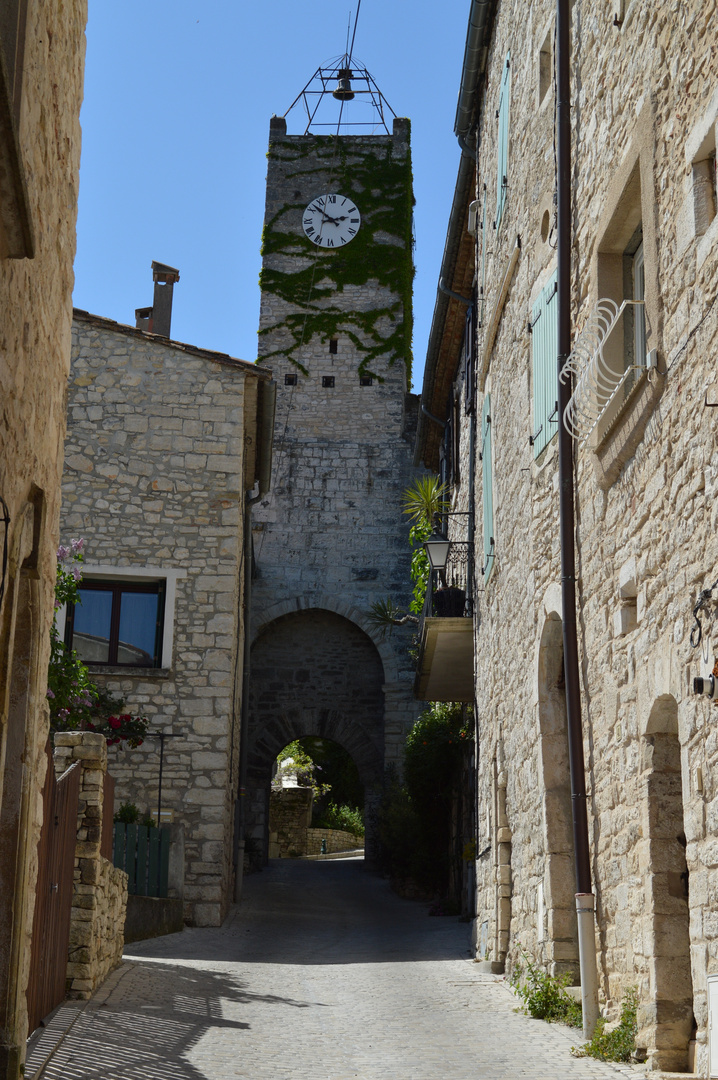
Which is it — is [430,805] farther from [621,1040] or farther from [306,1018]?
[621,1040]

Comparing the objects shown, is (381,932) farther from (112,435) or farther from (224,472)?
(112,435)

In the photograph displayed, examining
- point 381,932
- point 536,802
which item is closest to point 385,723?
point 381,932

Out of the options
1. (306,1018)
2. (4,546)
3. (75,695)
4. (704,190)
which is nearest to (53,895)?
(306,1018)

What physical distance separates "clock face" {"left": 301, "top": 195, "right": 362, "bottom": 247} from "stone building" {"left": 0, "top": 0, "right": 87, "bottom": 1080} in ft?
58.6

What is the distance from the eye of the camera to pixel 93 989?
6.71 metres

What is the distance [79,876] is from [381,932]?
598 centimetres

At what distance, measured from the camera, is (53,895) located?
19.9ft

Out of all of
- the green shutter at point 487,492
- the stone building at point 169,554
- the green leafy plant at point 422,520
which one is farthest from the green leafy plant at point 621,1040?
the stone building at point 169,554

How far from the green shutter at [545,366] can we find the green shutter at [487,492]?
2.38 metres

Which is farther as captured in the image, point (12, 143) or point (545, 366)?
point (545, 366)

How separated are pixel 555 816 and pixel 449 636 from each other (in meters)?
4.98

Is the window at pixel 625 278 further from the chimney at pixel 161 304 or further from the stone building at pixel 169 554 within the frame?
the chimney at pixel 161 304

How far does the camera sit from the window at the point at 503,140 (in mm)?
9250

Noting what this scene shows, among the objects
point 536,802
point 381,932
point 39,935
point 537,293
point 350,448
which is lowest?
point 381,932
